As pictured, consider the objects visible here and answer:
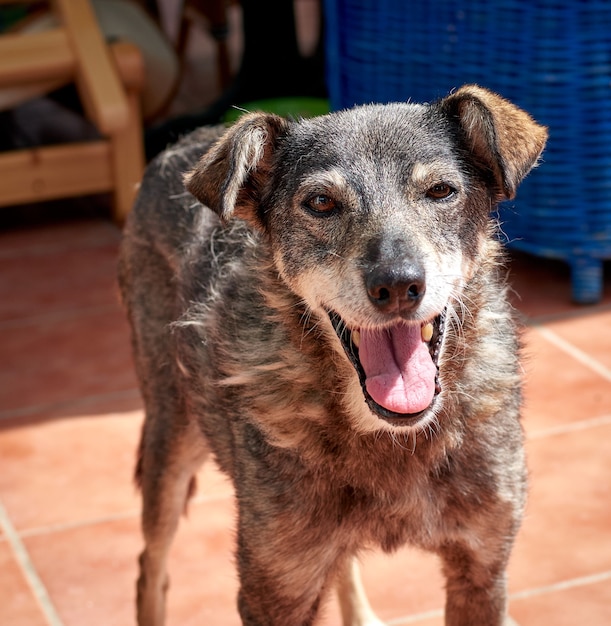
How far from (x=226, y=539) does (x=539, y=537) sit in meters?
0.95

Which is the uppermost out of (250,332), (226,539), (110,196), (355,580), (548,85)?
(250,332)

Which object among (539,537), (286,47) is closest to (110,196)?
(286,47)

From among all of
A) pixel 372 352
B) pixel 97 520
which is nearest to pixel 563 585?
pixel 372 352

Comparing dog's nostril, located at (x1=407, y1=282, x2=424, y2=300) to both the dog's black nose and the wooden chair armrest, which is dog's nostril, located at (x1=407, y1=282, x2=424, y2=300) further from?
the wooden chair armrest

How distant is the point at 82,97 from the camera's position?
578cm

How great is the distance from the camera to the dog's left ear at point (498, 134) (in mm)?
2232

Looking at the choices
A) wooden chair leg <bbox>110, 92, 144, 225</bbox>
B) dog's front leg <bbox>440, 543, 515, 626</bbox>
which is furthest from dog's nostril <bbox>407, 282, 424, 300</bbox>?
wooden chair leg <bbox>110, 92, 144, 225</bbox>

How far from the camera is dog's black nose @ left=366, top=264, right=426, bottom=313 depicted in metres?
2.04

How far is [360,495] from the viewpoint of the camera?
2299 mm

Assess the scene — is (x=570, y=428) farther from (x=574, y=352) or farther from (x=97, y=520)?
(x=97, y=520)

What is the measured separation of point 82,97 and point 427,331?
402 cm

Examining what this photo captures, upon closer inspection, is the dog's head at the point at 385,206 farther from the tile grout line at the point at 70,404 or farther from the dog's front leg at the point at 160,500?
the tile grout line at the point at 70,404

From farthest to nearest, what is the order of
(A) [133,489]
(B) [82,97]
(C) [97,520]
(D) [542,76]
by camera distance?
(B) [82,97] → (D) [542,76] → (A) [133,489] → (C) [97,520]

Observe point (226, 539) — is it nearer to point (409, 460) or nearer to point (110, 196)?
point (409, 460)
